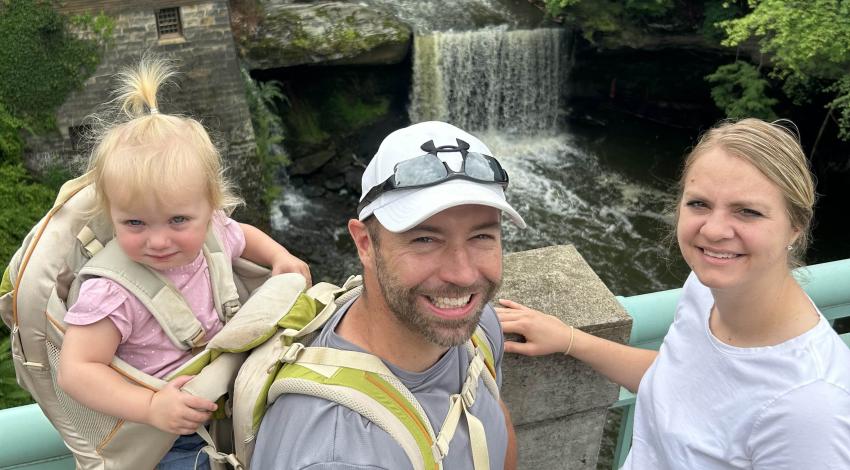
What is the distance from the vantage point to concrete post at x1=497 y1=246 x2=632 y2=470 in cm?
230

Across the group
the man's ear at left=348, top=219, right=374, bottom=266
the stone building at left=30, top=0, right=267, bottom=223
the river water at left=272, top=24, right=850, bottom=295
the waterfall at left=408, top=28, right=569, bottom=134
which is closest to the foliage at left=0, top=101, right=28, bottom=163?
the stone building at left=30, top=0, right=267, bottom=223

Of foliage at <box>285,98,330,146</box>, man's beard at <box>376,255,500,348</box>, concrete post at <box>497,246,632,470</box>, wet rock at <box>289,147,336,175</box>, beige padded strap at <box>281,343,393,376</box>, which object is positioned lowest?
wet rock at <box>289,147,336,175</box>

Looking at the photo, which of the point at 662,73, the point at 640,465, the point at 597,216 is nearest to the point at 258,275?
the point at 640,465

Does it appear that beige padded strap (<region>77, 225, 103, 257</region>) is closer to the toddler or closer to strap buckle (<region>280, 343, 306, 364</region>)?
the toddler

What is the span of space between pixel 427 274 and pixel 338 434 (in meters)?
0.40

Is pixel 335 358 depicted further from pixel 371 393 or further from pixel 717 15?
pixel 717 15

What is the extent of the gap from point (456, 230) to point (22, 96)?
42.8 ft

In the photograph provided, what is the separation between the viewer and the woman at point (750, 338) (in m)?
1.52

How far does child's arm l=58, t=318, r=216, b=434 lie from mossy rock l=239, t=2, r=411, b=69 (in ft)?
46.8

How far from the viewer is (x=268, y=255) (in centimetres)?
219

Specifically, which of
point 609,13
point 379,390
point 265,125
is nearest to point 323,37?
point 265,125

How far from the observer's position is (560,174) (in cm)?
1664

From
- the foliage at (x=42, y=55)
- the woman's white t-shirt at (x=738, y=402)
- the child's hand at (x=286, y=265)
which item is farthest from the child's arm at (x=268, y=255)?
the foliage at (x=42, y=55)

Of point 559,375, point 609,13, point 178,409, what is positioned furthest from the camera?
point 609,13
